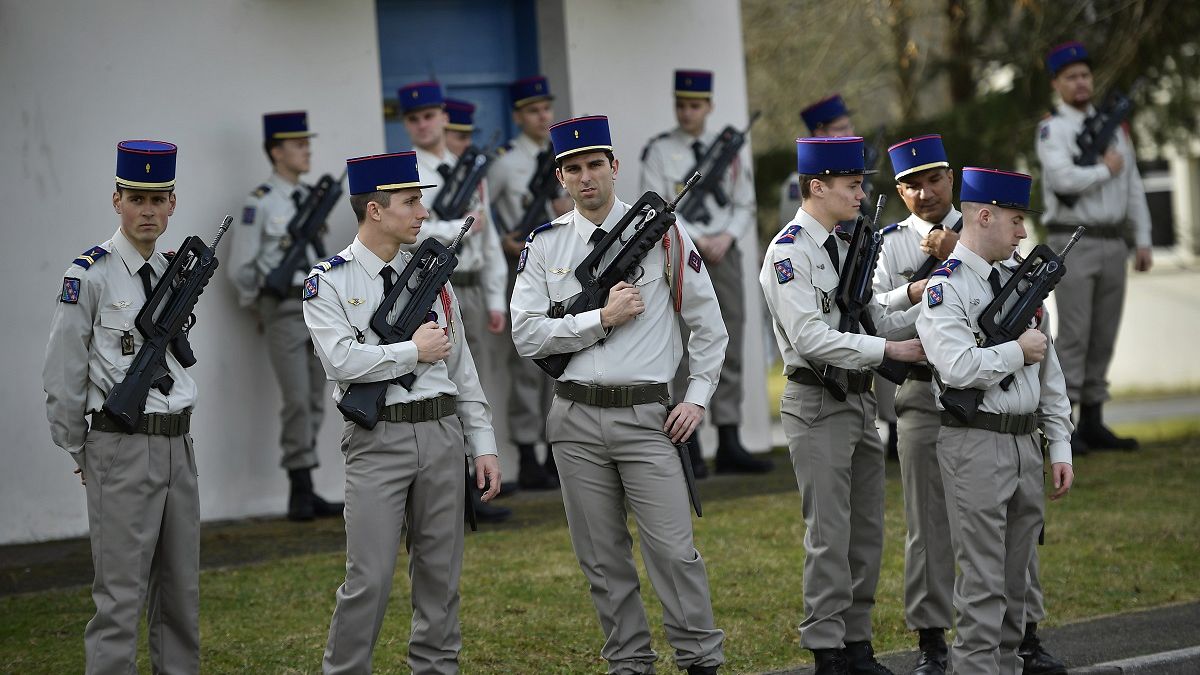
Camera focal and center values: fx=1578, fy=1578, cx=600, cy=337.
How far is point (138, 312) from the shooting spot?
595 centimetres

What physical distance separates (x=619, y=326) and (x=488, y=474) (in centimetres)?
74

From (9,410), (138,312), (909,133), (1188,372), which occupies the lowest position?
(1188,372)

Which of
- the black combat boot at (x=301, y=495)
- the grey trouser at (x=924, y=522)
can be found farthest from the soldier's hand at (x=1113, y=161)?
the black combat boot at (x=301, y=495)

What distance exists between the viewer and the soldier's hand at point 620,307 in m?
5.81

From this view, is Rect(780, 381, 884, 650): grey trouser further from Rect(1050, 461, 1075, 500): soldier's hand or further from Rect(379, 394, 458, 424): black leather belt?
Rect(379, 394, 458, 424): black leather belt

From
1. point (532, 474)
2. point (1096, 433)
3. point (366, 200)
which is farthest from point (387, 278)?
point (1096, 433)

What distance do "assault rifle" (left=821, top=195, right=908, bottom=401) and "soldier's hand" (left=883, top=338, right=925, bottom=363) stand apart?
17cm

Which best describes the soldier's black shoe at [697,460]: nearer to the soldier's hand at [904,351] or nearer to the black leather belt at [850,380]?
the black leather belt at [850,380]

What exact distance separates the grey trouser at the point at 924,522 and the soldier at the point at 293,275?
441 cm

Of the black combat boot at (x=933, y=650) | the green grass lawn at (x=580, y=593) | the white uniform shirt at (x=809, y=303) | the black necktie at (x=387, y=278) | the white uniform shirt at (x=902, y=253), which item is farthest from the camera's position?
the white uniform shirt at (x=902, y=253)

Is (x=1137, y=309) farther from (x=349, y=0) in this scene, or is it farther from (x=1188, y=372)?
(x=349, y=0)

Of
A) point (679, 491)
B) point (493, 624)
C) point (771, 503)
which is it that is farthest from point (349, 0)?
point (679, 491)

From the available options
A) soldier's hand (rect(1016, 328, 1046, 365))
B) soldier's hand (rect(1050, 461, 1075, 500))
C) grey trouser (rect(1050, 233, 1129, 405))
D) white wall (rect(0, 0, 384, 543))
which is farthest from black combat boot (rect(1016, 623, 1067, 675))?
white wall (rect(0, 0, 384, 543))

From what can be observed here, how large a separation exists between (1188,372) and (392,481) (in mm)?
18409
